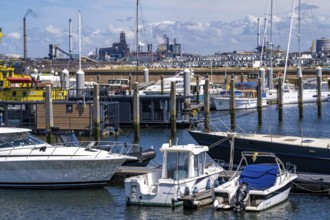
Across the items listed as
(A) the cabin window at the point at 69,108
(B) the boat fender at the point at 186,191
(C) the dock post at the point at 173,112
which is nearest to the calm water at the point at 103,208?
(B) the boat fender at the point at 186,191

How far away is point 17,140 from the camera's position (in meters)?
32.6

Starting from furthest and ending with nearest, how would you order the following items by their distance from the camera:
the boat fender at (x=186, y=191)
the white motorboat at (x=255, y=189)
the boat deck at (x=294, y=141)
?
the boat deck at (x=294, y=141) < the boat fender at (x=186, y=191) < the white motorboat at (x=255, y=189)

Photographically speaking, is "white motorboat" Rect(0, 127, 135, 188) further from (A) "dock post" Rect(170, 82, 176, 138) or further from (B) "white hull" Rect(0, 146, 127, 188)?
(A) "dock post" Rect(170, 82, 176, 138)

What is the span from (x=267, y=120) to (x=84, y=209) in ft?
127

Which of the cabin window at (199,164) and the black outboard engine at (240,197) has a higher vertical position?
the cabin window at (199,164)

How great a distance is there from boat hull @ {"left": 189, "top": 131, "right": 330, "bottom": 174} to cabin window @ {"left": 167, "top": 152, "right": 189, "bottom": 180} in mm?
7202

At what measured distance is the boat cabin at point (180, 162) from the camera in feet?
93.7

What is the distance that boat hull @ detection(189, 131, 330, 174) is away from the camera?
33406 mm

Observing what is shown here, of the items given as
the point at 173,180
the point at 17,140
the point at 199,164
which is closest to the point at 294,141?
the point at 199,164

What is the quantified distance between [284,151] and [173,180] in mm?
8323

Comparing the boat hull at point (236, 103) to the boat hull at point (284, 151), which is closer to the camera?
the boat hull at point (284, 151)

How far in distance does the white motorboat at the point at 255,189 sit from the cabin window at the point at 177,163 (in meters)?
1.56

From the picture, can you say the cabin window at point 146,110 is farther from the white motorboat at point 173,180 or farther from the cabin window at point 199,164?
the cabin window at point 199,164

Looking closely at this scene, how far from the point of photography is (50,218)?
2755 cm
